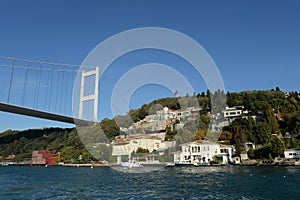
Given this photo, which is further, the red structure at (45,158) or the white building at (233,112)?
the white building at (233,112)

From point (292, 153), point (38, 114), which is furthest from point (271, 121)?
point (38, 114)

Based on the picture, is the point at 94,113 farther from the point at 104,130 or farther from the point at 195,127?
the point at 195,127

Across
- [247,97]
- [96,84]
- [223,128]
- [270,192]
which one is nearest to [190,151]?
[223,128]

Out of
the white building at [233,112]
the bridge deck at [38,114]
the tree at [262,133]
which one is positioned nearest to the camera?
the bridge deck at [38,114]

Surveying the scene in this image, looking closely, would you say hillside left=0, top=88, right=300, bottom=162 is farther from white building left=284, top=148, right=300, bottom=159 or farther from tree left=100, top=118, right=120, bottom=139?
white building left=284, top=148, right=300, bottom=159

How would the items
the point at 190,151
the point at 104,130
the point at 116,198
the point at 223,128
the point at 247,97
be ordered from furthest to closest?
the point at 247,97 → the point at 223,128 → the point at 190,151 → the point at 104,130 → the point at 116,198

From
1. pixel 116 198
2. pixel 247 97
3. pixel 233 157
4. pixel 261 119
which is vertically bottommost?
pixel 116 198

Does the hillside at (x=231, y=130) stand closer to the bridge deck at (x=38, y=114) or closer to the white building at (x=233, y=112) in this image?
the white building at (x=233, y=112)

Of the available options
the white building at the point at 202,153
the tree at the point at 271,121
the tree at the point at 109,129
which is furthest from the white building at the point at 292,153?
the tree at the point at 109,129
